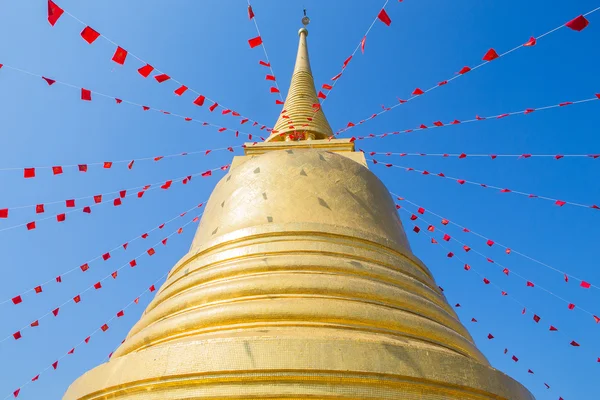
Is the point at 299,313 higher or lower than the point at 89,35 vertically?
lower

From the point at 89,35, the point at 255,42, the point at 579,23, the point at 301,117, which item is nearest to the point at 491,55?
the point at 579,23

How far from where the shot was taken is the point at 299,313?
3.36 metres

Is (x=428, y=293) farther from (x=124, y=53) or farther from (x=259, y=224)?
(x=124, y=53)

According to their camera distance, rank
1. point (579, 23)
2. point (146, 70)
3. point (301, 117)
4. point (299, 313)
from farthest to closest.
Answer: point (301, 117)
point (146, 70)
point (579, 23)
point (299, 313)

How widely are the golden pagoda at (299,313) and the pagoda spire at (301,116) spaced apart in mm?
4079

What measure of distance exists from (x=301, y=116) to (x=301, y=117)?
44 mm

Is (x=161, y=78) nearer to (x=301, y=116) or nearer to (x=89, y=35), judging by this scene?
(x=89, y=35)

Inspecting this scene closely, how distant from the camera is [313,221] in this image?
486 centimetres

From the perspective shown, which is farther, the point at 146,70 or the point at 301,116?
the point at 301,116

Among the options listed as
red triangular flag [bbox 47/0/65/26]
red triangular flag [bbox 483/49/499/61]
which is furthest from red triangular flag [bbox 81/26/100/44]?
red triangular flag [bbox 483/49/499/61]

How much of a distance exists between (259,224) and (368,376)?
2378mm

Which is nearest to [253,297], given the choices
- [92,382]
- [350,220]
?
[92,382]

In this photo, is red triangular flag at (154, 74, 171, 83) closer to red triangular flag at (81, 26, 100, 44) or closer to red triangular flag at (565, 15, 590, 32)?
red triangular flag at (81, 26, 100, 44)

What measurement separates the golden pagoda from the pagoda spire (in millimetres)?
4079
